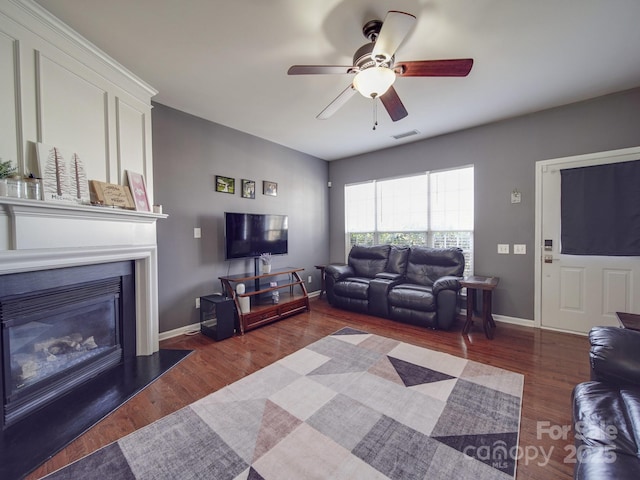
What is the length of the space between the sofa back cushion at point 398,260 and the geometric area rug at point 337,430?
1.92m

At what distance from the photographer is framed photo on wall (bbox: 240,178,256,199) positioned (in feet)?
12.6

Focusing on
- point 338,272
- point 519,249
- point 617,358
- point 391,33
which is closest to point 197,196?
point 338,272

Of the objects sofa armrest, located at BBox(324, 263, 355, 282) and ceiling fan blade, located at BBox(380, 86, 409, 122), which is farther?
sofa armrest, located at BBox(324, 263, 355, 282)

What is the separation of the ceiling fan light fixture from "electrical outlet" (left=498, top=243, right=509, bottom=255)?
2929mm

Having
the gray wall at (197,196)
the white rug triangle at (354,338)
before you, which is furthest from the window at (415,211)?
the white rug triangle at (354,338)

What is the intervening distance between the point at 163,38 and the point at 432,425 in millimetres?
3377

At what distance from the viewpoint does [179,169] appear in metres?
3.14

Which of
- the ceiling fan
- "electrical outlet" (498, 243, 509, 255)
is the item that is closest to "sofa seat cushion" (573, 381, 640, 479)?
the ceiling fan

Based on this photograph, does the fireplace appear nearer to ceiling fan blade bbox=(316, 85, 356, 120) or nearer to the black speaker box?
the black speaker box

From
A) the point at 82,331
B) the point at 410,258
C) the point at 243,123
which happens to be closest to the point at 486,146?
the point at 410,258

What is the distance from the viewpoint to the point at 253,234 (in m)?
3.65

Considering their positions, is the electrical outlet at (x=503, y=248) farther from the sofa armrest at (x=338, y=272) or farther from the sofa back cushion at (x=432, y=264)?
the sofa armrest at (x=338, y=272)

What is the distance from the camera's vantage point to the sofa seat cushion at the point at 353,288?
3.86 metres

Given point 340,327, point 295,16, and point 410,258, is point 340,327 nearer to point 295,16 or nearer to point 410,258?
point 410,258
